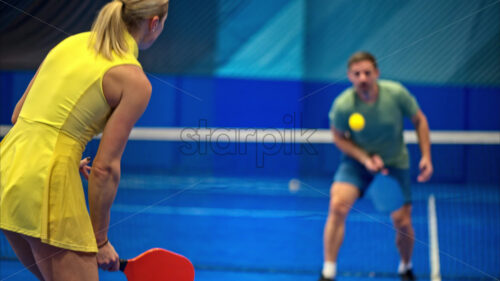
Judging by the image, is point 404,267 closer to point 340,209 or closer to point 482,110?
point 340,209

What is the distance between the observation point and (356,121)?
4.05 m

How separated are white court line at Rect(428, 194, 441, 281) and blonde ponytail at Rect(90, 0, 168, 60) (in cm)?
297

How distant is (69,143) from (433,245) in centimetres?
390

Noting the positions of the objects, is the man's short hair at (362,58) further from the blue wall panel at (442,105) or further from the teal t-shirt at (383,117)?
the blue wall panel at (442,105)

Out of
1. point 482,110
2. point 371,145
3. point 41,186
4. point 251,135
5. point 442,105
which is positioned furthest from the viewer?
point 482,110

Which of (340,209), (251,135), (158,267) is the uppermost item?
(251,135)

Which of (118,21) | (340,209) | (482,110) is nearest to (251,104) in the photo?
(340,209)

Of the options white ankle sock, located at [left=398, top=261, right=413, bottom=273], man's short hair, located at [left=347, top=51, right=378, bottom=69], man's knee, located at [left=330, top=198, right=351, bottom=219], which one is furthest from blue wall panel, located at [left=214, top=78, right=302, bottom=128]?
white ankle sock, located at [left=398, top=261, right=413, bottom=273]

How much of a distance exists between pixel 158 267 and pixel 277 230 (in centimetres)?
332

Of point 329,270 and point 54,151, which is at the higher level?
point 54,151

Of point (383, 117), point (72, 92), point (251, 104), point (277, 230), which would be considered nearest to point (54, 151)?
point (72, 92)

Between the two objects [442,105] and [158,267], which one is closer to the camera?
[158,267]

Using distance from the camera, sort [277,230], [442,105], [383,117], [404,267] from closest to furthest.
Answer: [404,267]
[383,117]
[277,230]
[442,105]

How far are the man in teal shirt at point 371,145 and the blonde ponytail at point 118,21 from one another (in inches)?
95.3
